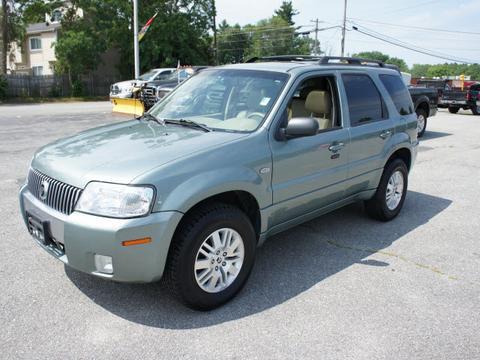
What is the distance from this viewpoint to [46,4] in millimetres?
31344

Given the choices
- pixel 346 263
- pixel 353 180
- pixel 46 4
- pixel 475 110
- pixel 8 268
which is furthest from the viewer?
pixel 46 4

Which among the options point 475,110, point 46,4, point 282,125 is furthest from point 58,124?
point 46,4

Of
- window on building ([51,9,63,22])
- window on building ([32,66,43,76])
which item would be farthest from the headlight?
window on building ([32,66,43,76])

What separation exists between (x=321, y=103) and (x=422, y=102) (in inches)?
361

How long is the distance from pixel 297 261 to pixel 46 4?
32972 millimetres

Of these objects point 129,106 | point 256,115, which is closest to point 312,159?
point 256,115

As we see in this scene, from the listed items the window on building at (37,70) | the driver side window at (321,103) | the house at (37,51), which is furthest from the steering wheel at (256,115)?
the window on building at (37,70)

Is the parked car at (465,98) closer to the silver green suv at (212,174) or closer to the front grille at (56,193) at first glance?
the silver green suv at (212,174)

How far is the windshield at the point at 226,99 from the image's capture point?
13.0ft

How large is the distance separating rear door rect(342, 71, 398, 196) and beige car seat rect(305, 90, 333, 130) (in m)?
0.20

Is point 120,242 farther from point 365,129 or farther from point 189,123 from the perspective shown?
point 365,129

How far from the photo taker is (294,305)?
11.6 feet

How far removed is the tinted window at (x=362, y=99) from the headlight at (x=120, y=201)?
2.58m

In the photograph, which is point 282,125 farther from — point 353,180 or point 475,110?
point 475,110
